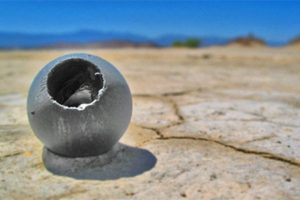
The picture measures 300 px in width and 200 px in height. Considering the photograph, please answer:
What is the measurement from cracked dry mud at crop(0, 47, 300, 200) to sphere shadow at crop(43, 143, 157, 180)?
0.16 feet

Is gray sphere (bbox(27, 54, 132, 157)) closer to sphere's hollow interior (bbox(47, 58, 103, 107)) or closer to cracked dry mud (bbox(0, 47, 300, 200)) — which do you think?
sphere's hollow interior (bbox(47, 58, 103, 107))

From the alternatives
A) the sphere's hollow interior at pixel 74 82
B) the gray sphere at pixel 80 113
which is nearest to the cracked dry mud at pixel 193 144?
the gray sphere at pixel 80 113

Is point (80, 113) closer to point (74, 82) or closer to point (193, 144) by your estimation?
point (74, 82)

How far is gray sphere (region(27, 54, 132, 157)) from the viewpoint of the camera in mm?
2006

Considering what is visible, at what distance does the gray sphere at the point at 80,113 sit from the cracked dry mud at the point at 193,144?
0.20 metres

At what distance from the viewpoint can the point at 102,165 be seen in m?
2.23

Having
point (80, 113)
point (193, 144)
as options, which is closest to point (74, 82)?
point (80, 113)

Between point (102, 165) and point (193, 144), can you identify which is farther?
point (193, 144)

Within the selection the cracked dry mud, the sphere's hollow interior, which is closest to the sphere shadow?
the cracked dry mud

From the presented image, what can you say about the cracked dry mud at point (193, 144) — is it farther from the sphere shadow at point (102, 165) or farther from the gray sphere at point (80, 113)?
the gray sphere at point (80, 113)

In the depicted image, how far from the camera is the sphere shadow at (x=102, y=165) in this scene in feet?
6.97

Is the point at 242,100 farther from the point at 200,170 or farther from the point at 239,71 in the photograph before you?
the point at 239,71

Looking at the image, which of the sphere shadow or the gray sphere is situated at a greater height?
the gray sphere

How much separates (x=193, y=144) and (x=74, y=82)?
88cm
